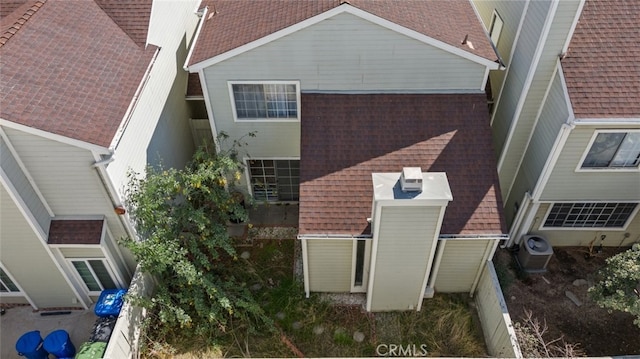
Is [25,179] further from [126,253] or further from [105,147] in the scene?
[126,253]

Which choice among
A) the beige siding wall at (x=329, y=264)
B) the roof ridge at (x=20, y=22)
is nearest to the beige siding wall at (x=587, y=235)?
the beige siding wall at (x=329, y=264)

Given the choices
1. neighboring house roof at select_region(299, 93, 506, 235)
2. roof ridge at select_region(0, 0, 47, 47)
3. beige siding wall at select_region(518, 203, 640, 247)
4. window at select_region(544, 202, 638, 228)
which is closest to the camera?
roof ridge at select_region(0, 0, 47, 47)

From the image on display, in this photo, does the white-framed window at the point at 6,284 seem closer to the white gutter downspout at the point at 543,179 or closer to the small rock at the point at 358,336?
the small rock at the point at 358,336

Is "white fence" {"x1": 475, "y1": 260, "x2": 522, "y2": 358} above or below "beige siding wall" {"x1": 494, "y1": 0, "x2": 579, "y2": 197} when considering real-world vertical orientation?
below

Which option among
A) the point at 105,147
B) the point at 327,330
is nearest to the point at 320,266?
the point at 327,330

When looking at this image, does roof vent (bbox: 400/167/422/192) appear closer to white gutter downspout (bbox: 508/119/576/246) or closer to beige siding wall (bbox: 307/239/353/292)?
beige siding wall (bbox: 307/239/353/292)

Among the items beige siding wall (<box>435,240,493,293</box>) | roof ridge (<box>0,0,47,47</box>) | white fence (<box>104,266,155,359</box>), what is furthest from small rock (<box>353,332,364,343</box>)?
roof ridge (<box>0,0,47,47</box>)

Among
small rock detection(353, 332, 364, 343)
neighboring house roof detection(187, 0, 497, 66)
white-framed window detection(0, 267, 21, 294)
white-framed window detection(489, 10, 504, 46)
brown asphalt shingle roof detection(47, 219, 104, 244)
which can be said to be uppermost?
neighboring house roof detection(187, 0, 497, 66)
